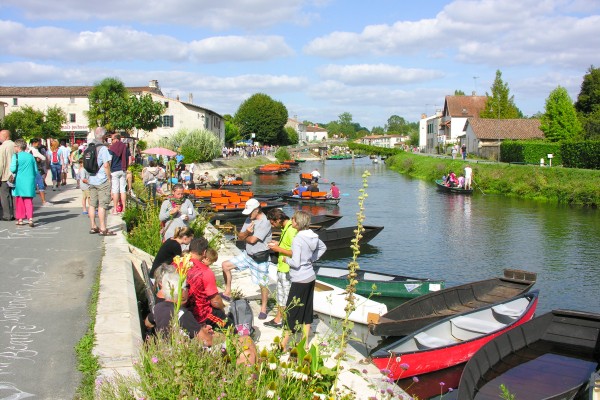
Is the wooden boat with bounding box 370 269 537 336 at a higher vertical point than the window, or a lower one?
lower

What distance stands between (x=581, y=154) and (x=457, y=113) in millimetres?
50478

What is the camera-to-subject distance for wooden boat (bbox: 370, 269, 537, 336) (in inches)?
430

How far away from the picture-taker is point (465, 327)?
11203 millimetres

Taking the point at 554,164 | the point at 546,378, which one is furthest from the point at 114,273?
the point at 554,164

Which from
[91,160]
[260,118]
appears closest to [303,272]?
[91,160]

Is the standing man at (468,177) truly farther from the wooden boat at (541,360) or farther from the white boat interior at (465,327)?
the wooden boat at (541,360)

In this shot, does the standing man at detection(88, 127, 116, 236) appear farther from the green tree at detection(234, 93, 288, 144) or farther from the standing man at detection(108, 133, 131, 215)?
the green tree at detection(234, 93, 288, 144)

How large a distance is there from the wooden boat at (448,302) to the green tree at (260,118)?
322ft

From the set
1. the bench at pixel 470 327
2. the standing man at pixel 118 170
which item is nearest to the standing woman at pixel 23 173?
the standing man at pixel 118 170

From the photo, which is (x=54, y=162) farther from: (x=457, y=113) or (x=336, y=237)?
(x=457, y=113)

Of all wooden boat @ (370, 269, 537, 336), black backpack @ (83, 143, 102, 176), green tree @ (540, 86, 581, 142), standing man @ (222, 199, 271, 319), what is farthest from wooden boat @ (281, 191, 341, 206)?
green tree @ (540, 86, 581, 142)

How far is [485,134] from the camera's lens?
226 feet

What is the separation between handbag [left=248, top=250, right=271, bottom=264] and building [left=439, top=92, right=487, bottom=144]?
83.4 meters

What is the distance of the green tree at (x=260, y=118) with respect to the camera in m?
112
